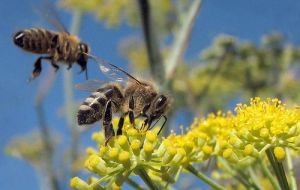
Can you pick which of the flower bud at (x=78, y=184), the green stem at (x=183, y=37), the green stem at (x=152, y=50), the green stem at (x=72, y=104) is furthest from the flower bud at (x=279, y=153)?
the green stem at (x=72, y=104)

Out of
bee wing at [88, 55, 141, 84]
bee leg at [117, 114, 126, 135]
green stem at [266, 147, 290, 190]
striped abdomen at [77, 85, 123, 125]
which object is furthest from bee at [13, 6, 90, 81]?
green stem at [266, 147, 290, 190]

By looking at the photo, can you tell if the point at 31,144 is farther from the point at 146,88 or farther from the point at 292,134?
the point at 292,134

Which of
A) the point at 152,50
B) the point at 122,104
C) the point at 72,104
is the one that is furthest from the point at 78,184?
the point at 72,104

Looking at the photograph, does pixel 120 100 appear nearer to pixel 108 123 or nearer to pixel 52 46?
pixel 108 123

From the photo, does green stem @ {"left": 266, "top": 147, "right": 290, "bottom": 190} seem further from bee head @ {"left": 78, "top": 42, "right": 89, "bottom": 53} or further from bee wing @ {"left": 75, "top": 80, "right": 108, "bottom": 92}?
bee head @ {"left": 78, "top": 42, "right": 89, "bottom": 53}

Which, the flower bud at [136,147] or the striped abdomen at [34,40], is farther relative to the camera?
the striped abdomen at [34,40]

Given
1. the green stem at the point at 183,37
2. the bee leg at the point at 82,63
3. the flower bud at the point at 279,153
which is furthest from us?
the green stem at the point at 183,37

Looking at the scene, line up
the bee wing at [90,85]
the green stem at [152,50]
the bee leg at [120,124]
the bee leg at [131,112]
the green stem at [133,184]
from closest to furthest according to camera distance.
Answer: the green stem at [133,184] < the bee leg at [120,124] < the bee leg at [131,112] < the bee wing at [90,85] < the green stem at [152,50]

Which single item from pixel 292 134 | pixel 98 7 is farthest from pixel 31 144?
pixel 292 134

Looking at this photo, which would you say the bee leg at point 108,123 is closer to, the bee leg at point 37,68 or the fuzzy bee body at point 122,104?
the fuzzy bee body at point 122,104
